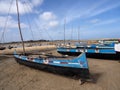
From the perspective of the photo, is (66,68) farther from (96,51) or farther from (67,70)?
(96,51)

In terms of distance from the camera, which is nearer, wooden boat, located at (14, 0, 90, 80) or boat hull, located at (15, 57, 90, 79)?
wooden boat, located at (14, 0, 90, 80)

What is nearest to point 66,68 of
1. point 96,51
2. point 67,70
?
point 67,70

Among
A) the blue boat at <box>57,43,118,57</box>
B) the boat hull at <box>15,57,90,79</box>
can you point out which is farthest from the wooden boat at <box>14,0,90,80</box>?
the blue boat at <box>57,43,118,57</box>

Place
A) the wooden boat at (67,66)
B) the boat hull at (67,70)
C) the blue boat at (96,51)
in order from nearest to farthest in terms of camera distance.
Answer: the wooden boat at (67,66)
the boat hull at (67,70)
the blue boat at (96,51)

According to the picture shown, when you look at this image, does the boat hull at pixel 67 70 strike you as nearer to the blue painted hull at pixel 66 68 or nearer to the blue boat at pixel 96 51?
the blue painted hull at pixel 66 68

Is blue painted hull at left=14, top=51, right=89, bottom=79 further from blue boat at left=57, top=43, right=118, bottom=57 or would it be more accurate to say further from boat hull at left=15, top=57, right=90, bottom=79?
blue boat at left=57, top=43, right=118, bottom=57

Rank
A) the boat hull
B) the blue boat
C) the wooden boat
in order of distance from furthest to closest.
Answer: the blue boat < the boat hull < the wooden boat

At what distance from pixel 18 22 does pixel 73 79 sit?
10.7 metres

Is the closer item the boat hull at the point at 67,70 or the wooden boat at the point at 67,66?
the wooden boat at the point at 67,66

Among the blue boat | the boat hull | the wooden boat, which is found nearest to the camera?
the wooden boat

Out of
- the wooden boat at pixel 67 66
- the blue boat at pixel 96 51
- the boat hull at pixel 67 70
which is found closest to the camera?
the wooden boat at pixel 67 66

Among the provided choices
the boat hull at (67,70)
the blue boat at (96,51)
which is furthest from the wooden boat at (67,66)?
the blue boat at (96,51)

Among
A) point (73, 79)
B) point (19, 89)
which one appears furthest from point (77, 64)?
point (19, 89)

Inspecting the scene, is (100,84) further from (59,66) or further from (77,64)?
(59,66)
